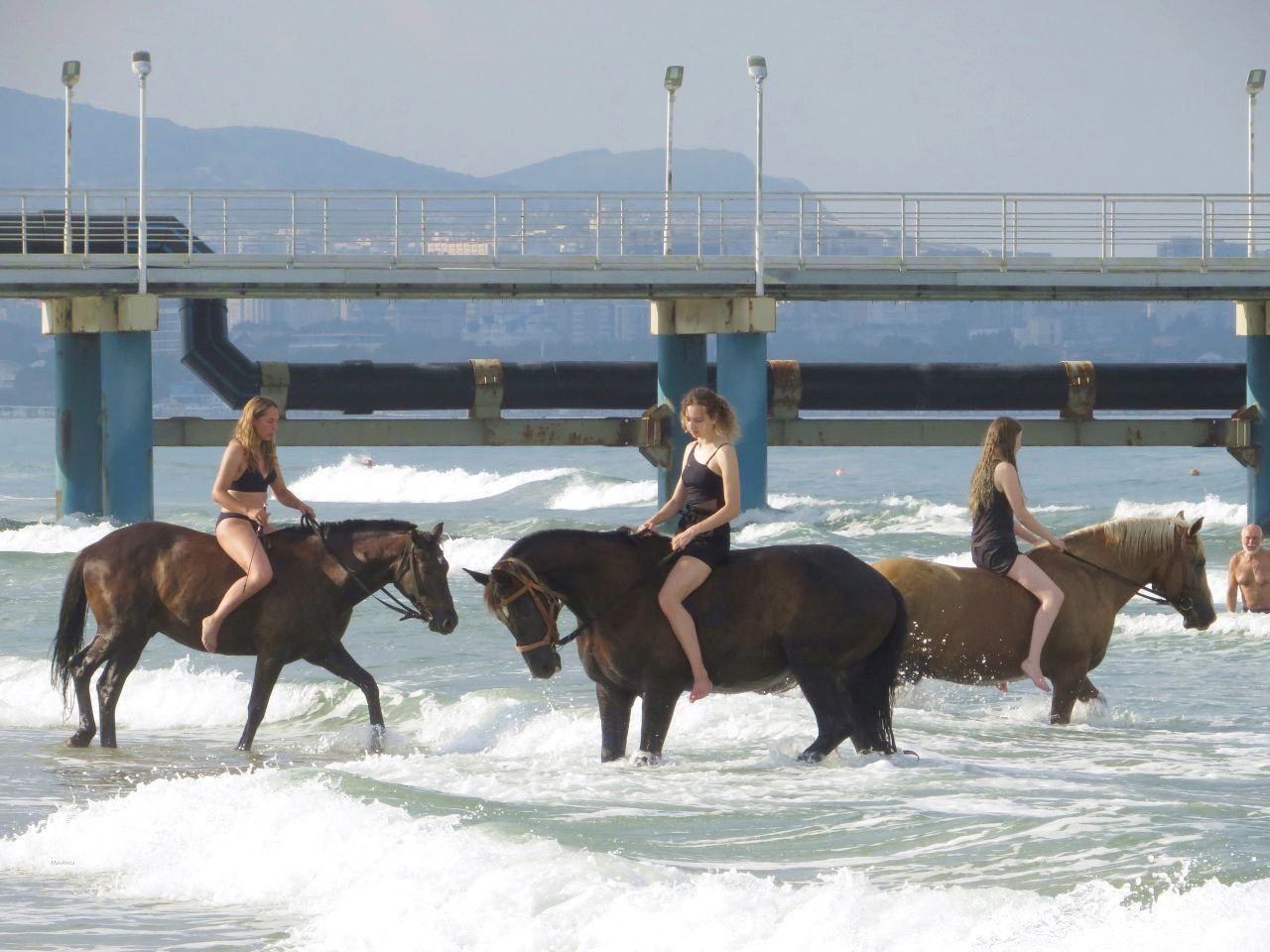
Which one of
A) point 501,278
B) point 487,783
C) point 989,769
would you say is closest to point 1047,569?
point 989,769

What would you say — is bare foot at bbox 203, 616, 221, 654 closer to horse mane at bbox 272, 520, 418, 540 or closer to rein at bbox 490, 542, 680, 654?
horse mane at bbox 272, 520, 418, 540

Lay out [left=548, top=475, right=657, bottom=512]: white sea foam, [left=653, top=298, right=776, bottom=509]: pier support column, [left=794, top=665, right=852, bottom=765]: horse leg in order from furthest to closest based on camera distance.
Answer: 1. [left=548, top=475, right=657, bottom=512]: white sea foam
2. [left=653, top=298, right=776, bottom=509]: pier support column
3. [left=794, top=665, right=852, bottom=765]: horse leg

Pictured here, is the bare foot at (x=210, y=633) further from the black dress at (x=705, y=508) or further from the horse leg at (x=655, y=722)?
the black dress at (x=705, y=508)

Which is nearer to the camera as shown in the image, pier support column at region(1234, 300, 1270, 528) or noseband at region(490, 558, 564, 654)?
noseband at region(490, 558, 564, 654)

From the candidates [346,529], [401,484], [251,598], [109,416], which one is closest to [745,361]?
[109,416]

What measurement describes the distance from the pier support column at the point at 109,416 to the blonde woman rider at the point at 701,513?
18365mm

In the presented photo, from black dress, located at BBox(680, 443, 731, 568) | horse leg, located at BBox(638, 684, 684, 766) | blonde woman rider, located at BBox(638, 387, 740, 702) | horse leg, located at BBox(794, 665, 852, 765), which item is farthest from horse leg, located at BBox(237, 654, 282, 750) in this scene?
horse leg, located at BBox(794, 665, 852, 765)

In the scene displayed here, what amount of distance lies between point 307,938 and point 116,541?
186 inches

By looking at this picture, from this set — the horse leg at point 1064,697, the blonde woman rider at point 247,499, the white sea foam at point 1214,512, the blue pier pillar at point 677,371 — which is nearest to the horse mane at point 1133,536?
the horse leg at point 1064,697

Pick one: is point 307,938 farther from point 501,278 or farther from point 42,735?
point 501,278

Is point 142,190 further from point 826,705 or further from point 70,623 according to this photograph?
point 826,705

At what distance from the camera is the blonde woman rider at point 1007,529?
36.3 ft

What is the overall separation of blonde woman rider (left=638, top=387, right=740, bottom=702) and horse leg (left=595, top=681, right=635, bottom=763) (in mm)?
459

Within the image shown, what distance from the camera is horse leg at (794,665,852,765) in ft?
31.9
